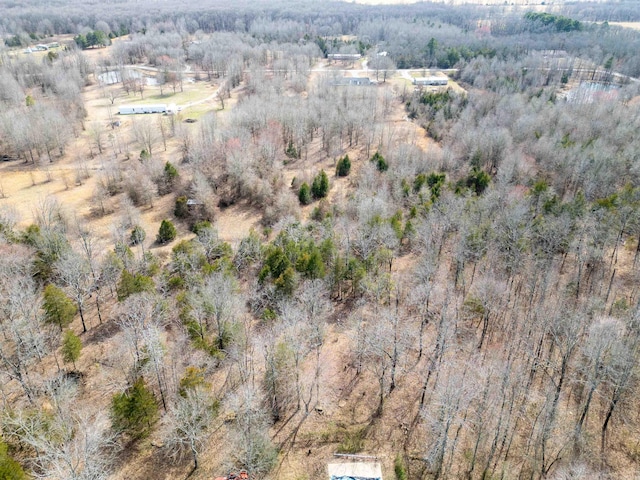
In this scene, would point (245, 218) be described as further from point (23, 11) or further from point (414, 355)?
point (23, 11)

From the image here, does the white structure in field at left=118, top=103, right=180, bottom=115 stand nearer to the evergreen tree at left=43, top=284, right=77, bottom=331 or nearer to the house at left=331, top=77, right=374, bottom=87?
the house at left=331, top=77, right=374, bottom=87

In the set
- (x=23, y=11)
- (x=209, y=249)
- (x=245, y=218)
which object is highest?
(x=23, y=11)

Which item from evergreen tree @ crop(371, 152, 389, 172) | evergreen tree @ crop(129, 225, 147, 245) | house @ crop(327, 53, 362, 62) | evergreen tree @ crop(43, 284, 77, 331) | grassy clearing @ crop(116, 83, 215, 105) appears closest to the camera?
evergreen tree @ crop(43, 284, 77, 331)

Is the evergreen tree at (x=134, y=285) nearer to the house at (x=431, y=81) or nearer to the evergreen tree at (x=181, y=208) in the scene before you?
the evergreen tree at (x=181, y=208)

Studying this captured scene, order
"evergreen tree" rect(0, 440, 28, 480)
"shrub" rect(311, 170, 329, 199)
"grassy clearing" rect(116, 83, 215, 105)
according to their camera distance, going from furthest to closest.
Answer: "grassy clearing" rect(116, 83, 215, 105) → "shrub" rect(311, 170, 329, 199) → "evergreen tree" rect(0, 440, 28, 480)

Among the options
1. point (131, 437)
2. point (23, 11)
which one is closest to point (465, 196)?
point (131, 437)

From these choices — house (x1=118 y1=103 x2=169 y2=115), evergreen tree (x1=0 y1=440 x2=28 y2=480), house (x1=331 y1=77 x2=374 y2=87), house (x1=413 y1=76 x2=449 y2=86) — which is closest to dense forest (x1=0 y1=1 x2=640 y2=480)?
evergreen tree (x1=0 y1=440 x2=28 y2=480)
